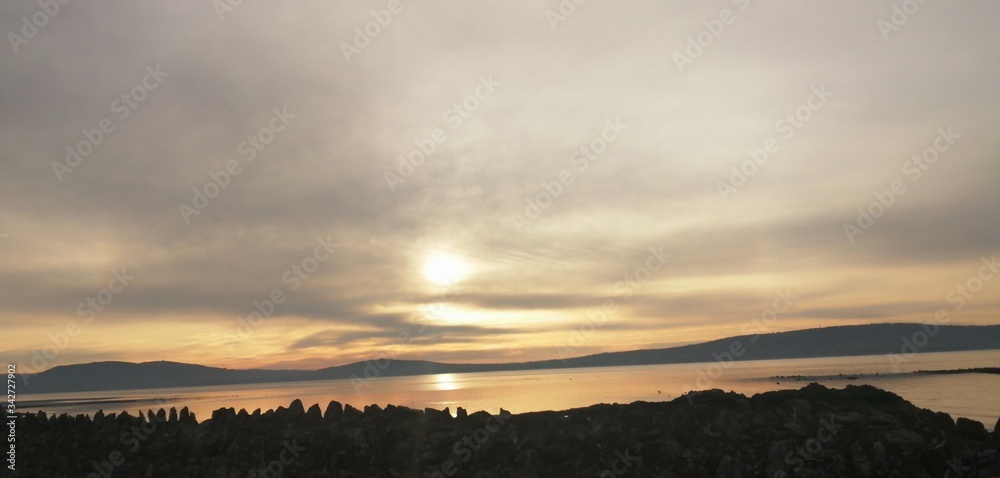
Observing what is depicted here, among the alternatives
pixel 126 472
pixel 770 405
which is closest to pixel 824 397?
pixel 770 405

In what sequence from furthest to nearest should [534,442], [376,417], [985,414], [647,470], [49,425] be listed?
[985,414]
[49,425]
[376,417]
[534,442]
[647,470]

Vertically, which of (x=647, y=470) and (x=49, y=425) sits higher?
(x=49, y=425)

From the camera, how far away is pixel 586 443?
559 inches

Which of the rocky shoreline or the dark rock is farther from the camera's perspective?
the dark rock

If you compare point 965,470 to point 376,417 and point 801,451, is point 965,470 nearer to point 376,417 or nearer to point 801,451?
point 801,451

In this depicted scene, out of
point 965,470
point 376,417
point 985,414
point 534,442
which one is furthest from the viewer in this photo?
point 985,414

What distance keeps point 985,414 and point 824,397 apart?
92.4ft

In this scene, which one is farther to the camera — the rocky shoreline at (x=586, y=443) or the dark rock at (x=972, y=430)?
the dark rock at (x=972, y=430)

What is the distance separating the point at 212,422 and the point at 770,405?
14.7 meters

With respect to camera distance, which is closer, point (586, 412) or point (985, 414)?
point (586, 412)

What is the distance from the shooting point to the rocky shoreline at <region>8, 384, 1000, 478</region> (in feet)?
42.1

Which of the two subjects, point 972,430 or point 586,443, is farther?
point 586,443

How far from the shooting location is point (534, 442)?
47.4 feet

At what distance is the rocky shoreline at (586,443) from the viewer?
1283 cm
